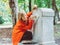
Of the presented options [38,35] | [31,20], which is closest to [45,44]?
[38,35]

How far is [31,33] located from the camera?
19.9ft

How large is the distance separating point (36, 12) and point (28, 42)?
0.83 metres

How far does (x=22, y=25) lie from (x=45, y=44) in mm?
784

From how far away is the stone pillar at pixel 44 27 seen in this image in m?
5.76

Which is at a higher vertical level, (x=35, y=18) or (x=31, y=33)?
(x=35, y=18)

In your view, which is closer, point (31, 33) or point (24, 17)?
point (24, 17)

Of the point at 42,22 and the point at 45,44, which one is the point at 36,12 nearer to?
the point at 42,22

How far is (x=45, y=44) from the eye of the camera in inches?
229

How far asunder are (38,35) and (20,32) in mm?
485

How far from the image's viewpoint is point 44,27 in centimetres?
578

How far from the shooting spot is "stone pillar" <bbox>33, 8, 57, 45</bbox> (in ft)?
18.9

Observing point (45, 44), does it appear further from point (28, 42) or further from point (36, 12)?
point (36, 12)

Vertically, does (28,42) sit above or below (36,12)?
below

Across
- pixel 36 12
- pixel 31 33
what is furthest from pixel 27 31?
pixel 36 12
